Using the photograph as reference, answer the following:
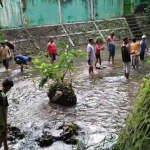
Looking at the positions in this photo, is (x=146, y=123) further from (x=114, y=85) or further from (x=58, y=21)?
(x=58, y=21)

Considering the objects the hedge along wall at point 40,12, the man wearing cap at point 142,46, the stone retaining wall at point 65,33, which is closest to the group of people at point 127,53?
the man wearing cap at point 142,46

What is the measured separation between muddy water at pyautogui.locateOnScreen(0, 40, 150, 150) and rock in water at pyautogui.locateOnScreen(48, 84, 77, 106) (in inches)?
8.0

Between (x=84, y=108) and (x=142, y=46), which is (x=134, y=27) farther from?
(x=84, y=108)

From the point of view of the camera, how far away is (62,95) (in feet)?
26.8

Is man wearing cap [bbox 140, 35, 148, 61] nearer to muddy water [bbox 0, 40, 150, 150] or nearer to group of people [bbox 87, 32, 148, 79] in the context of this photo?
group of people [bbox 87, 32, 148, 79]

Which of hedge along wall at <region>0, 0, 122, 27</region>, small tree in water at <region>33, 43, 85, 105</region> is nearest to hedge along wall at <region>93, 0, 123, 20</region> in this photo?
hedge along wall at <region>0, 0, 122, 27</region>

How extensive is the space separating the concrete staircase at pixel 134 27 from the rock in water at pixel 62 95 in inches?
564

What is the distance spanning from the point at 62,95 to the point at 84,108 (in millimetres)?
776

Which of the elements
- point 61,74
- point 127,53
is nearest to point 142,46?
point 127,53

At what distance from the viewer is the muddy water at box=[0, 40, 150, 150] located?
6191 millimetres

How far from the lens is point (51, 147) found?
5738 millimetres

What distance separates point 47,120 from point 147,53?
10324 mm

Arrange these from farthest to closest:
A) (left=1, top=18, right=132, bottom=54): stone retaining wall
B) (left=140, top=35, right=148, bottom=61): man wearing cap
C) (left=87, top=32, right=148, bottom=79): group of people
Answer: (left=1, top=18, right=132, bottom=54): stone retaining wall, (left=140, top=35, right=148, bottom=61): man wearing cap, (left=87, top=32, right=148, bottom=79): group of people

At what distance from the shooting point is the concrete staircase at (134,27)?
21.6 meters
